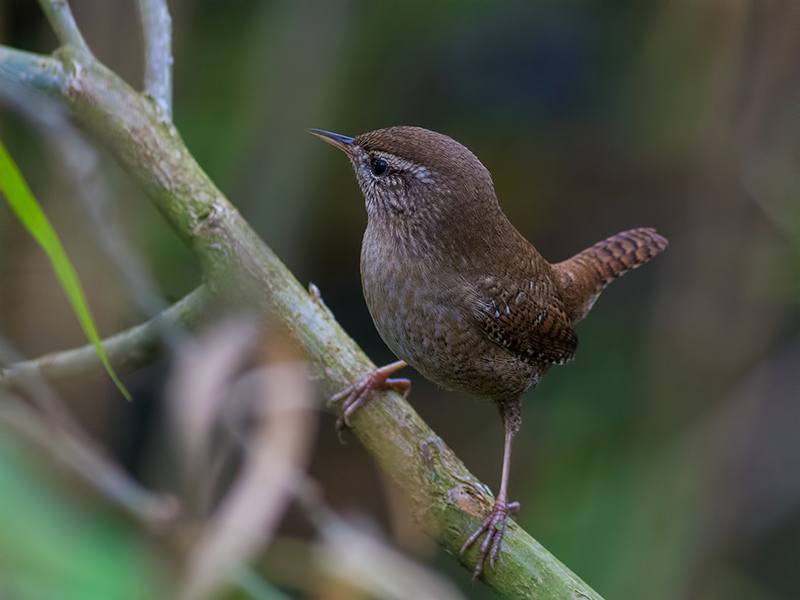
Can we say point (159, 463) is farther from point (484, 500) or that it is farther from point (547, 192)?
point (547, 192)

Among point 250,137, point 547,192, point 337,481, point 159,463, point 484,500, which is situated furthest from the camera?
point 547,192

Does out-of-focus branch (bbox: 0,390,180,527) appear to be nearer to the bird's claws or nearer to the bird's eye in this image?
the bird's claws

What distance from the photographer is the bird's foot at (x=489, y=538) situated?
1.86m

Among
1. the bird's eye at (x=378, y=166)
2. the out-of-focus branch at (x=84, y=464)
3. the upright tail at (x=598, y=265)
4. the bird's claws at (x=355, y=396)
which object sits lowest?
the out-of-focus branch at (x=84, y=464)

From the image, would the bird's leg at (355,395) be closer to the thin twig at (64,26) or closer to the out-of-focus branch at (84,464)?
the out-of-focus branch at (84,464)

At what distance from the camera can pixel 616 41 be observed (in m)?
4.35

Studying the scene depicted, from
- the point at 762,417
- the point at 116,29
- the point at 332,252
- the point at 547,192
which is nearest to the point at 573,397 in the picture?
the point at 762,417

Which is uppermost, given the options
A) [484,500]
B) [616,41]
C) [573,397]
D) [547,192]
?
[616,41]

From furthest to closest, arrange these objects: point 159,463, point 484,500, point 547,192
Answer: point 547,192 < point 159,463 < point 484,500

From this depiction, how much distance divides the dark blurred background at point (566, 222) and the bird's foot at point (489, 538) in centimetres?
117

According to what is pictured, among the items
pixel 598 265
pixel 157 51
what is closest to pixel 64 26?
pixel 157 51

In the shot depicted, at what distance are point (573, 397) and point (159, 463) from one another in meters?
2.07

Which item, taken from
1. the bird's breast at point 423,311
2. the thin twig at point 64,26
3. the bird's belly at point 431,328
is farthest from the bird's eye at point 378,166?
the thin twig at point 64,26

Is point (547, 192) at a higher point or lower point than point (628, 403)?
higher
